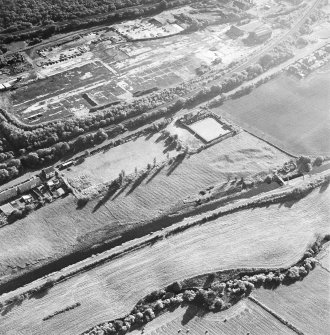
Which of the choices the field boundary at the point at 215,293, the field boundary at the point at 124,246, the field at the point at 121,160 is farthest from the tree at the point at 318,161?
the field at the point at 121,160

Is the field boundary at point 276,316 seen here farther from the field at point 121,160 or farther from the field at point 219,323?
the field at point 121,160

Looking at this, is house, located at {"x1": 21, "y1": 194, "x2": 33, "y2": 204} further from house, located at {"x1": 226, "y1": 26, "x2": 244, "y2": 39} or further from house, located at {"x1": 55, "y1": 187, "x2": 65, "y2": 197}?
house, located at {"x1": 226, "y1": 26, "x2": 244, "y2": 39}

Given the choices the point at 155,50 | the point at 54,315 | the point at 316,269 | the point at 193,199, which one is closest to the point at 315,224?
the point at 316,269

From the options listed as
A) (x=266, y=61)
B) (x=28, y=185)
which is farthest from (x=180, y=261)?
(x=266, y=61)

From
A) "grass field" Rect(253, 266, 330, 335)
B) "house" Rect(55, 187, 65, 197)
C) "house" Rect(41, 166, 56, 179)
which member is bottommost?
"grass field" Rect(253, 266, 330, 335)

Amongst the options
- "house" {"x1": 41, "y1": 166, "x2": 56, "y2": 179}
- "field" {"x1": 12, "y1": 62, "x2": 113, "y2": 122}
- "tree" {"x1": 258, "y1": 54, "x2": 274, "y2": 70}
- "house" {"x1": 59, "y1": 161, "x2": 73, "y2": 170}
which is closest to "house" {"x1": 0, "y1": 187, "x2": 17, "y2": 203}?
"house" {"x1": 41, "y1": 166, "x2": 56, "y2": 179}

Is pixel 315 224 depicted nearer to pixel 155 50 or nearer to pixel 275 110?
pixel 275 110
